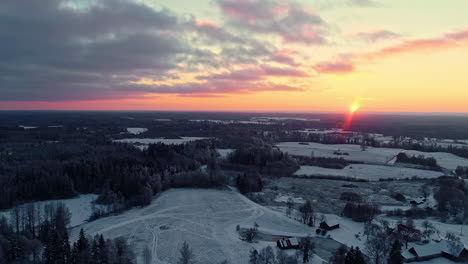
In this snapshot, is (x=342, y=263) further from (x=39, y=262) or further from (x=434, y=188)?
(x=434, y=188)

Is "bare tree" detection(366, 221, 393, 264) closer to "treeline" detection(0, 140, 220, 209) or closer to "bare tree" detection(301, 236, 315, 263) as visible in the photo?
"bare tree" detection(301, 236, 315, 263)

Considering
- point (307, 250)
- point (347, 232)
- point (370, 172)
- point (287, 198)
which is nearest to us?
point (307, 250)

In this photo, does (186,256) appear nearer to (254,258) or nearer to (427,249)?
(254,258)

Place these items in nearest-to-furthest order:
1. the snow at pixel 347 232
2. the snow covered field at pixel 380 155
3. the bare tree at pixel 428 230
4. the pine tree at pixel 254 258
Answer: the pine tree at pixel 254 258 → the snow at pixel 347 232 → the bare tree at pixel 428 230 → the snow covered field at pixel 380 155

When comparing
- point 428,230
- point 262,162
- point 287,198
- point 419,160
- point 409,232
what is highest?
point 419,160

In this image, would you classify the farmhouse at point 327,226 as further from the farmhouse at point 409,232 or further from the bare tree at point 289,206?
the farmhouse at point 409,232

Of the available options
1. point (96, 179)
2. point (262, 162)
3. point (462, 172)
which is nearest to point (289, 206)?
point (96, 179)

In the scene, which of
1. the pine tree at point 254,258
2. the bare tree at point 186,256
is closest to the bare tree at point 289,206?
the pine tree at point 254,258
